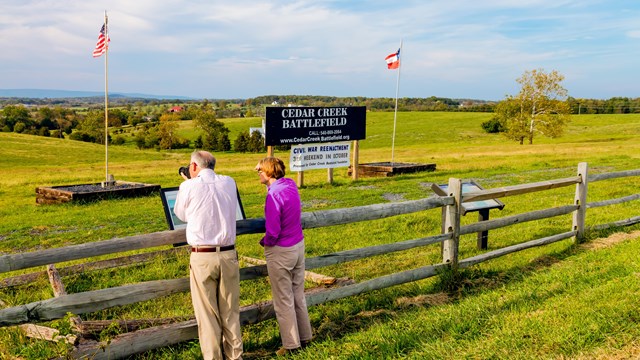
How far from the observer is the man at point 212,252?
456 centimetres

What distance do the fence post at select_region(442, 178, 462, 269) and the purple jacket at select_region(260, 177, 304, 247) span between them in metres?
2.77

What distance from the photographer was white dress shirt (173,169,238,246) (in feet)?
14.9

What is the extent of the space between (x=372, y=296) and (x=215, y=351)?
94.1 inches

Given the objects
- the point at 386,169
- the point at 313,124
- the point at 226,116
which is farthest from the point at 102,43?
the point at 226,116

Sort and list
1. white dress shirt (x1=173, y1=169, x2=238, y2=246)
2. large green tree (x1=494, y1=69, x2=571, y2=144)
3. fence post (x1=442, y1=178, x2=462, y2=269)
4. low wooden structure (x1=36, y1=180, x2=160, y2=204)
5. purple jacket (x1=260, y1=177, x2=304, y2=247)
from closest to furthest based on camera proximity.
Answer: white dress shirt (x1=173, y1=169, x2=238, y2=246)
purple jacket (x1=260, y1=177, x2=304, y2=247)
fence post (x1=442, y1=178, x2=462, y2=269)
low wooden structure (x1=36, y1=180, x2=160, y2=204)
large green tree (x1=494, y1=69, x2=571, y2=144)

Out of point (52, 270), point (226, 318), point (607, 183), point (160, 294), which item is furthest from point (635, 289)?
point (607, 183)

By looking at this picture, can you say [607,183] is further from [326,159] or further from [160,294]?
[160,294]

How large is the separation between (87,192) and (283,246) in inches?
547

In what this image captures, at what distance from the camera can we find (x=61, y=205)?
54.2 ft

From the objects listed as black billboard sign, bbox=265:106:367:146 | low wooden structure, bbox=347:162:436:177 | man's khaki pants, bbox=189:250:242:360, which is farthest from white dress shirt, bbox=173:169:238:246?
low wooden structure, bbox=347:162:436:177

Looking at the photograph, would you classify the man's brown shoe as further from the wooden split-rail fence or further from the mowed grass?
the wooden split-rail fence

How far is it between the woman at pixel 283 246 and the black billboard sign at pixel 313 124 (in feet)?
45.9

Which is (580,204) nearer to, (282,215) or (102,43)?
(282,215)

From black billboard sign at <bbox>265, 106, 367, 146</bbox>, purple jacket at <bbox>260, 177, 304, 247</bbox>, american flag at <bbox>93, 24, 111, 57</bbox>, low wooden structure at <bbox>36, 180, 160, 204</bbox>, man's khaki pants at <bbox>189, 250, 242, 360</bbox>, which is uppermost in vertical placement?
american flag at <bbox>93, 24, 111, 57</bbox>
